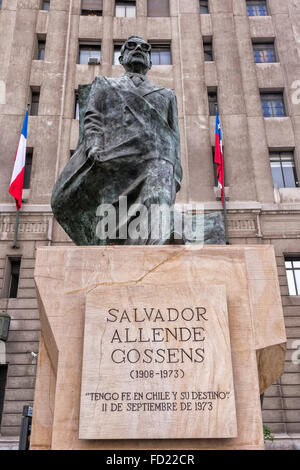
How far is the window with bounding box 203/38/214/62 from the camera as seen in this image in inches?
926

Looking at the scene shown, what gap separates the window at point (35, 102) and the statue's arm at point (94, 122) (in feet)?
58.4

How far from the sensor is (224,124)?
21062 millimetres

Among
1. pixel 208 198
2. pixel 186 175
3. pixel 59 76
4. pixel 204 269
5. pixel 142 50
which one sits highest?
pixel 59 76

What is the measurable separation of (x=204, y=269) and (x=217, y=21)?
76.8ft

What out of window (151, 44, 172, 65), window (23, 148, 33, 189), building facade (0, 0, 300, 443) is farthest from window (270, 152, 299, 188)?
window (23, 148, 33, 189)

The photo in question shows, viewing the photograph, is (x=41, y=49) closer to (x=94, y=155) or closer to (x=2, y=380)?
(x=2, y=380)

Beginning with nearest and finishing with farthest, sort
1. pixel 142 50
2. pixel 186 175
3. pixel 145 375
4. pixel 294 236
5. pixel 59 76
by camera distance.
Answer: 1. pixel 145 375
2. pixel 142 50
3. pixel 294 236
4. pixel 186 175
5. pixel 59 76

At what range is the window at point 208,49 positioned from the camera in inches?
926

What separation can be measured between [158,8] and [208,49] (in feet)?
12.8

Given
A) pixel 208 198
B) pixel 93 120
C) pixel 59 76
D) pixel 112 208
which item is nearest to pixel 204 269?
pixel 112 208

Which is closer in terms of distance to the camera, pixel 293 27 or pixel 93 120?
pixel 93 120

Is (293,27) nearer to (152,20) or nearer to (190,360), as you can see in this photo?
(152,20)

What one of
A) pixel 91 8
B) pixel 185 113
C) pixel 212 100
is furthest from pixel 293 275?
pixel 91 8

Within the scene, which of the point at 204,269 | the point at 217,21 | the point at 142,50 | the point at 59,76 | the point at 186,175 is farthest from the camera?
the point at 217,21
